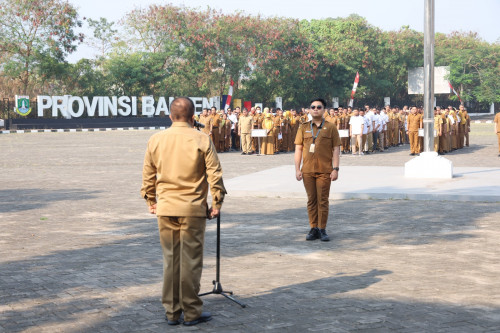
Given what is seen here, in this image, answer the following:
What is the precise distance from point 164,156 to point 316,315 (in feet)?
5.82

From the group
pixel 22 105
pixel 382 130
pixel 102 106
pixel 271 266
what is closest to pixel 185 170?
pixel 271 266

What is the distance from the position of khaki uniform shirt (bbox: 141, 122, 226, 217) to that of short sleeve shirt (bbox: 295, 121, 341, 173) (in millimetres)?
3939

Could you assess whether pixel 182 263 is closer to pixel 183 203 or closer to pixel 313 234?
pixel 183 203

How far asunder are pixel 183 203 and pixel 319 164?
4.14m

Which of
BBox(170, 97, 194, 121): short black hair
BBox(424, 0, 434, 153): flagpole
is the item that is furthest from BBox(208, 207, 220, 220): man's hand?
BBox(424, 0, 434, 153): flagpole

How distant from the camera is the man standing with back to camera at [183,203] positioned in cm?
561

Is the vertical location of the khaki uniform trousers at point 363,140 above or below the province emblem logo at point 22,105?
below

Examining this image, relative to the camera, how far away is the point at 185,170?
5629 millimetres

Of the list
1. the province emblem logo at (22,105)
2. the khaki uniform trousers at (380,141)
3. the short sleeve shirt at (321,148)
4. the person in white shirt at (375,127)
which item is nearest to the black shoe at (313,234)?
the short sleeve shirt at (321,148)

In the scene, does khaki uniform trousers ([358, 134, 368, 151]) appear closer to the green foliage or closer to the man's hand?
the man's hand

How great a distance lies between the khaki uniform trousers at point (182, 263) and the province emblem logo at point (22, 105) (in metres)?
44.7

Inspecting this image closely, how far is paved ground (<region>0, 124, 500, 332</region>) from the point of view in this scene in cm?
578

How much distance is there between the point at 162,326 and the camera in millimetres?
5621

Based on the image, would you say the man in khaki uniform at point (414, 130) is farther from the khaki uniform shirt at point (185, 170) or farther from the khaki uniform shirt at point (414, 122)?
the khaki uniform shirt at point (185, 170)
